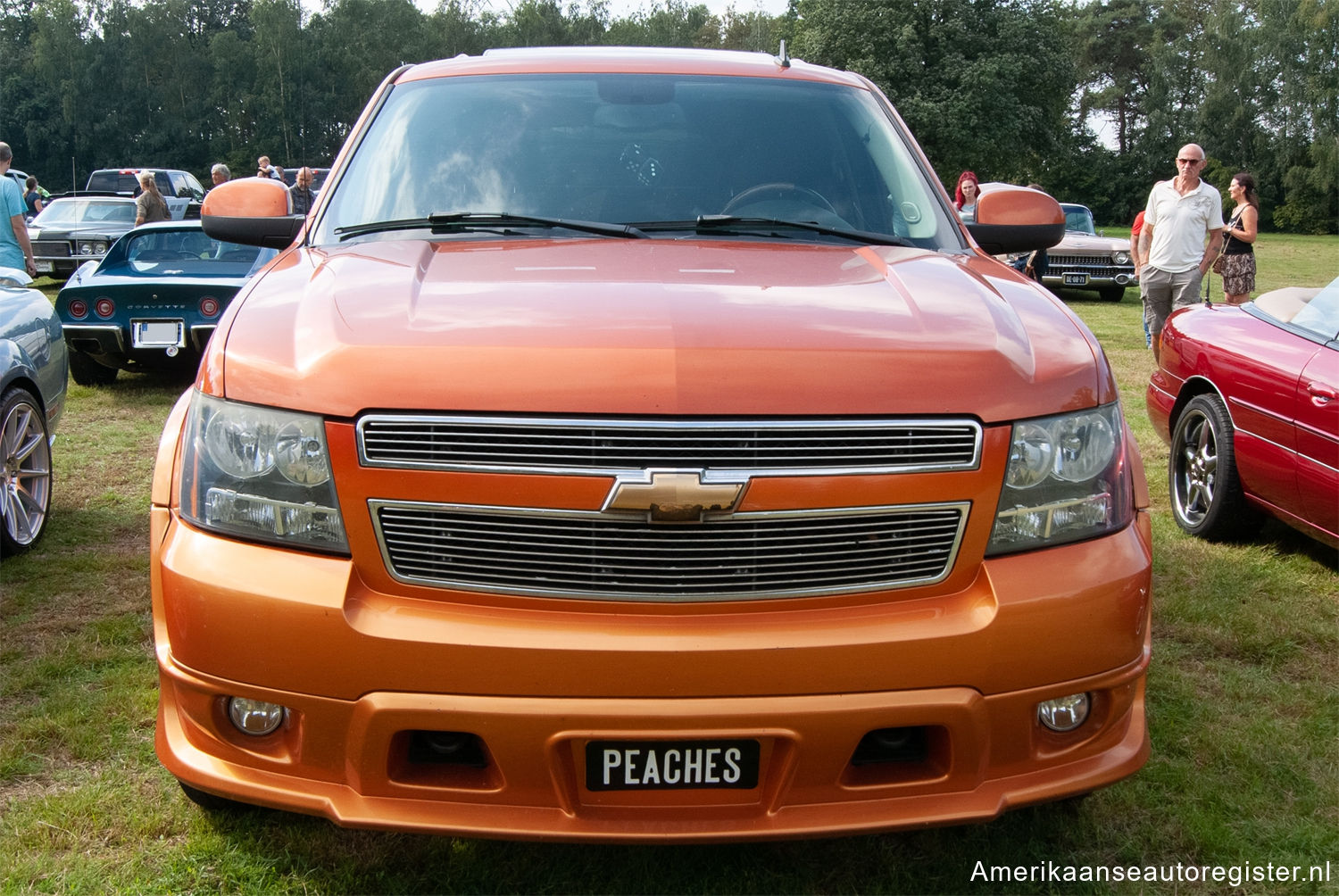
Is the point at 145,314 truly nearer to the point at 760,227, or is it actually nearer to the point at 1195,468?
the point at 760,227

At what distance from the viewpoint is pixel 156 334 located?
9102mm

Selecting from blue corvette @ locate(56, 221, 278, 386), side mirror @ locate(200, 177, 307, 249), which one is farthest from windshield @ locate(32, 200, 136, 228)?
side mirror @ locate(200, 177, 307, 249)

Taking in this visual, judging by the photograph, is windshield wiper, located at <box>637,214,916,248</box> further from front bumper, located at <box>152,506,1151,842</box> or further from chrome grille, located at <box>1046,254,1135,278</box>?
chrome grille, located at <box>1046,254,1135,278</box>

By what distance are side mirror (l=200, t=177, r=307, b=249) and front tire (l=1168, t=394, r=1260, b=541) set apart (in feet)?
13.4

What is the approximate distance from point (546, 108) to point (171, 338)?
6.59 meters

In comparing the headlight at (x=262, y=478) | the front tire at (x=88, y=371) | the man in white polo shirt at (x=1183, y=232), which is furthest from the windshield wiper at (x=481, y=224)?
the man in white polo shirt at (x=1183, y=232)

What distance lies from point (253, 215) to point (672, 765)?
92.6 inches

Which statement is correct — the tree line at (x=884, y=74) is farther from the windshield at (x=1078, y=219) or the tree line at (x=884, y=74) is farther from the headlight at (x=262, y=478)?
the headlight at (x=262, y=478)

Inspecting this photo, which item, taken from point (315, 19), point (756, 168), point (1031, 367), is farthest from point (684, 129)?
point (315, 19)

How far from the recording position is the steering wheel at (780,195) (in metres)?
3.30

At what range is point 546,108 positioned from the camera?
3.54 meters

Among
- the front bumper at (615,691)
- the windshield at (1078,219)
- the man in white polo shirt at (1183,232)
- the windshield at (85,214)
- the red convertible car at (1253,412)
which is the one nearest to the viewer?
the front bumper at (615,691)

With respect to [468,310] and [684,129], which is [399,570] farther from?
[684,129]

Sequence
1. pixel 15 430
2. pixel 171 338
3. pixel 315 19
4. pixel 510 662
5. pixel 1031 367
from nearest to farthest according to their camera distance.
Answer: pixel 510 662, pixel 1031 367, pixel 15 430, pixel 171 338, pixel 315 19
